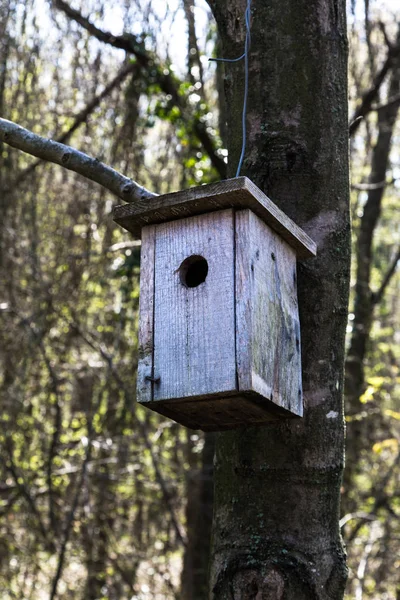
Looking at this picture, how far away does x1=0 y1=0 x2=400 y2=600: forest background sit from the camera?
560cm

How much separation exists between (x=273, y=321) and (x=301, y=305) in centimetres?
17

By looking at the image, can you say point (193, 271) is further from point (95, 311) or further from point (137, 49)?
point (95, 311)

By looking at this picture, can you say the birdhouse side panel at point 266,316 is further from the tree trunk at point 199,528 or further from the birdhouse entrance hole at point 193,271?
the tree trunk at point 199,528

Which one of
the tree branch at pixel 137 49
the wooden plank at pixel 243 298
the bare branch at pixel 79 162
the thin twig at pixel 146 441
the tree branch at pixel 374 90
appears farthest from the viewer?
the tree branch at pixel 374 90

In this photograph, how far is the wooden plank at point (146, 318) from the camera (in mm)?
2080

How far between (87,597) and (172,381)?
4074mm

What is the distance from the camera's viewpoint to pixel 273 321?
210 centimetres

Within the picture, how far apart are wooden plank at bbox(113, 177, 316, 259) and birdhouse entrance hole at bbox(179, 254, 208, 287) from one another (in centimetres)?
12

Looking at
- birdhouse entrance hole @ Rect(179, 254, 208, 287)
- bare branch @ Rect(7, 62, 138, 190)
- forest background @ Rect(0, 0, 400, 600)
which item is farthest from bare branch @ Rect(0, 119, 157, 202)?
bare branch @ Rect(7, 62, 138, 190)

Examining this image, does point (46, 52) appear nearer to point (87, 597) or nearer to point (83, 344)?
point (83, 344)

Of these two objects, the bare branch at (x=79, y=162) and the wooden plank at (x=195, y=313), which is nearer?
the wooden plank at (x=195, y=313)

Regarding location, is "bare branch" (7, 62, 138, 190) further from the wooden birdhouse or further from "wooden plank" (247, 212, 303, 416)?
"wooden plank" (247, 212, 303, 416)

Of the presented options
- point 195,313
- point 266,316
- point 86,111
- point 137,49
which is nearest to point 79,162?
point 195,313

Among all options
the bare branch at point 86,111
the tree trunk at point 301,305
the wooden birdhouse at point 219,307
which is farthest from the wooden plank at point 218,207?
the bare branch at point 86,111
